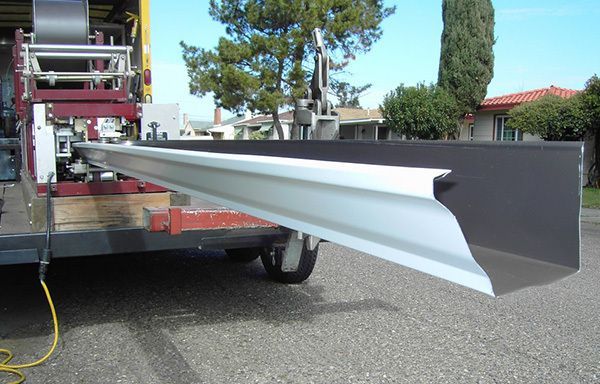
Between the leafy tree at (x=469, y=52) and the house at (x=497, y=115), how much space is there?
773 mm

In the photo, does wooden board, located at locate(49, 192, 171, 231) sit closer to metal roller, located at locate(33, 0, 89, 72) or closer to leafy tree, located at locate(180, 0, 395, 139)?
metal roller, located at locate(33, 0, 89, 72)

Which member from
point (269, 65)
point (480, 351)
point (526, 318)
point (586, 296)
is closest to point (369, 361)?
point (480, 351)

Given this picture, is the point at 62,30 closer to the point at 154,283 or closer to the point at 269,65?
the point at 154,283

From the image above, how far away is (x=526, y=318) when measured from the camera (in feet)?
15.4

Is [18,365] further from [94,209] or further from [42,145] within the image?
[42,145]

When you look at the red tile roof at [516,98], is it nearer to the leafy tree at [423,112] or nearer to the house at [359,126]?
the leafy tree at [423,112]

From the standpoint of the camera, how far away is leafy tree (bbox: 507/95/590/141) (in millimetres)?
19344

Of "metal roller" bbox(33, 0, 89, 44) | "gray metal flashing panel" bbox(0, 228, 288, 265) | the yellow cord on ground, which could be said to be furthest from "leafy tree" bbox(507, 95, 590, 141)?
the yellow cord on ground

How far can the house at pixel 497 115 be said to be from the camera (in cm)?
2492

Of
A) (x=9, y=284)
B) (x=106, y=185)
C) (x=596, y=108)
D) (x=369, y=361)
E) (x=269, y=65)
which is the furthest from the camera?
(x=269, y=65)

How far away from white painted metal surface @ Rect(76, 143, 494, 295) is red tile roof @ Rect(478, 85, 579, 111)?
24.7 meters

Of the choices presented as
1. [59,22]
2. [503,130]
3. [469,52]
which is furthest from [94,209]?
[469,52]

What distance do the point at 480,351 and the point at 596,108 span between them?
1766 cm

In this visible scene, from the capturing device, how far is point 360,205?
1.29 m
